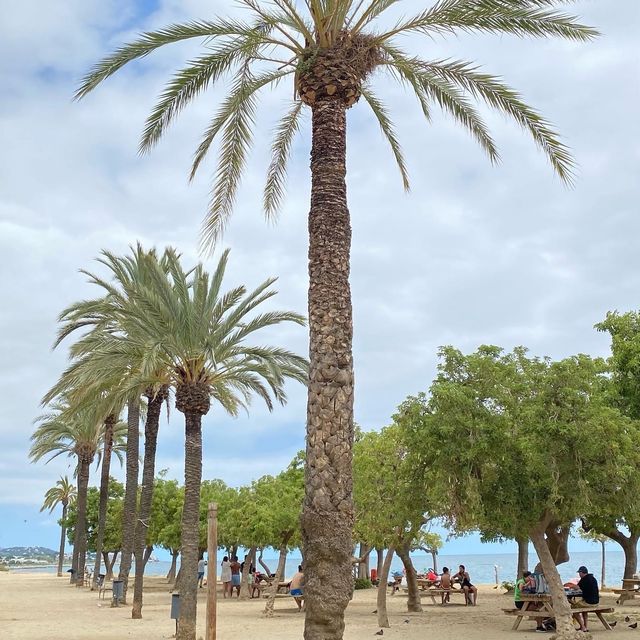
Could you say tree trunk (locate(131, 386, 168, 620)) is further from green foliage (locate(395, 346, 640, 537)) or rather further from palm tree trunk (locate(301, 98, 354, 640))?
palm tree trunk (locate(301, 98, 354, 640))

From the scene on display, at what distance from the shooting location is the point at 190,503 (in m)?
18.8

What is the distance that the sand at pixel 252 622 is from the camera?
62.5 ft

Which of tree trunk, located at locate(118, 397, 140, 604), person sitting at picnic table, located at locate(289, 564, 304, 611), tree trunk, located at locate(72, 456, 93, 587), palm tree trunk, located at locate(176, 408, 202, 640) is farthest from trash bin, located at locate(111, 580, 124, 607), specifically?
tree trunk, located at locate(72, 456, 93, 587)

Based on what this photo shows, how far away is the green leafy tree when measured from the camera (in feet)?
51.4

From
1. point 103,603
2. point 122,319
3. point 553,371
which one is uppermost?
point 122,319

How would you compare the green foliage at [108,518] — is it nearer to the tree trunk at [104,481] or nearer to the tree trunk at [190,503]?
the tree trunk at [104,481]

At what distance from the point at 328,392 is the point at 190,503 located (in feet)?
30.7

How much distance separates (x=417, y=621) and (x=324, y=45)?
17.9 meters

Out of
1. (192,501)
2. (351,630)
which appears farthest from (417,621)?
(192,501)

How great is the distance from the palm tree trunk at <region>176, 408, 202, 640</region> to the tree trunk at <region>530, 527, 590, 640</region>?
8.10 m

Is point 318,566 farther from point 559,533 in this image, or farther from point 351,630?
point 559,533

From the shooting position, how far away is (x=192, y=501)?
18.7 metres

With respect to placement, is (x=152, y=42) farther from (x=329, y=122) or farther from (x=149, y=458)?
(x=149, y=458)

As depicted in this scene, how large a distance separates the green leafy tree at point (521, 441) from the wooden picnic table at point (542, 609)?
1.54m
